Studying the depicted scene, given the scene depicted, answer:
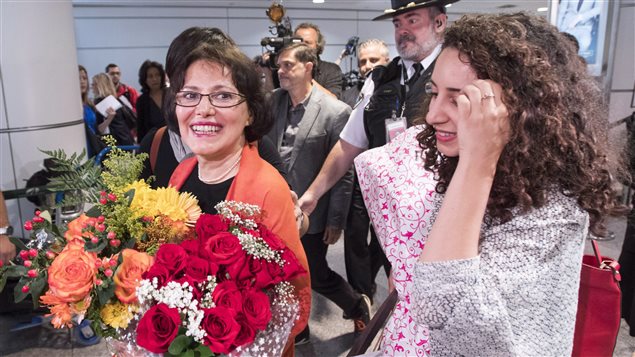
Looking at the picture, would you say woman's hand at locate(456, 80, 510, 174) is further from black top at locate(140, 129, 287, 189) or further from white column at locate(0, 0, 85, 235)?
white column at locate(0, 0, 85, 235)

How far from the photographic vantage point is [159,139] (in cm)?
159

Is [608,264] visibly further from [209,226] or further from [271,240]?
[209,226]

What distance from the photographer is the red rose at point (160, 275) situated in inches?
32.7

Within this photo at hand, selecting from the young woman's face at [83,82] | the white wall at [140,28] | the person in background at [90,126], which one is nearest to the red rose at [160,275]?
the person in background at [90,126]

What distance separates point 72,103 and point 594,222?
4335 millimetres

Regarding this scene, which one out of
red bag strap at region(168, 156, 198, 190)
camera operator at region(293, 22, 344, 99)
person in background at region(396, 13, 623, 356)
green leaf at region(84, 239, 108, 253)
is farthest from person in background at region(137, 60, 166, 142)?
person in background at region(396, 13, 623, 356)

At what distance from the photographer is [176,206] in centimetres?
101

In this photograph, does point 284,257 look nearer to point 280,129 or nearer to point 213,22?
point 280,129

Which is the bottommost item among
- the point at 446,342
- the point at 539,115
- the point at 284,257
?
the point at 446,342

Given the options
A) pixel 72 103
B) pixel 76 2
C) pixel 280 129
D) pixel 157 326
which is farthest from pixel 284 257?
pixel 76 2

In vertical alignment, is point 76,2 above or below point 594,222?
above

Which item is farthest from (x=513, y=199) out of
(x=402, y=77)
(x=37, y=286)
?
(x=402, y=77)

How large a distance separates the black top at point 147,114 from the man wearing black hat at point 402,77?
3.14 metres

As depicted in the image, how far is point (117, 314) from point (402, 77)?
75.6 inches
